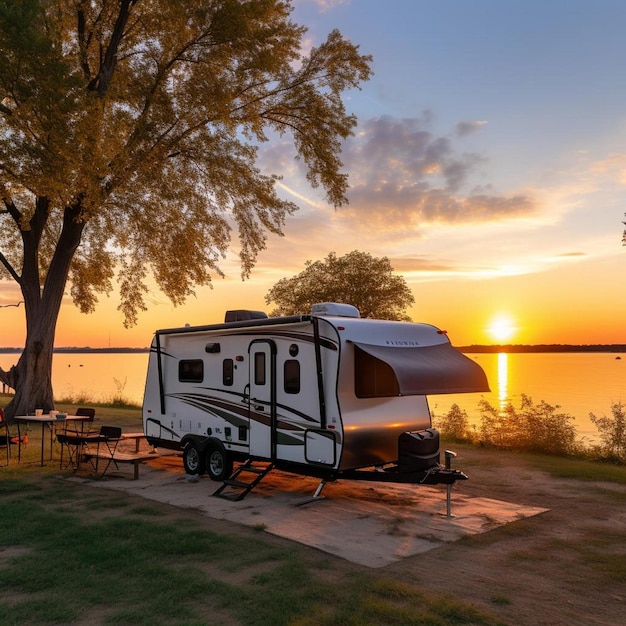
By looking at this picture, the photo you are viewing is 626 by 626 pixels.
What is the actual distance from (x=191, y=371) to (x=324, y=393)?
3805 millimetres

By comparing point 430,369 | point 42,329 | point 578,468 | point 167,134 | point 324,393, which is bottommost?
point 578,468

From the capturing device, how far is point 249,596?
18.1ft

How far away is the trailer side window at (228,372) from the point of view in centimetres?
1078

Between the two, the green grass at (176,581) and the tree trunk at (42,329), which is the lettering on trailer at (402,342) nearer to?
the green grass at (176,581)

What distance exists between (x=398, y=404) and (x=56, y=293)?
45.4ft

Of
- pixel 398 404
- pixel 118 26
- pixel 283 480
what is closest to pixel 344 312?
pixel 398 404

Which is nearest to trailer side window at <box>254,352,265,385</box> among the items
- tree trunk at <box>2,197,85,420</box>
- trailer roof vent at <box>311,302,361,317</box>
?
trailer roof vent at <box>311,302,361,317</box>

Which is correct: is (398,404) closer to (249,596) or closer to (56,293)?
(249,596)

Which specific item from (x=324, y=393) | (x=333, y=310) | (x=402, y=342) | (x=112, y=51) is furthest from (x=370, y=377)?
(x=112, y=51)

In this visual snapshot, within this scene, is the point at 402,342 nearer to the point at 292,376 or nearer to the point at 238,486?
the point at 292,376

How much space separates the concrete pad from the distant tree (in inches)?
856

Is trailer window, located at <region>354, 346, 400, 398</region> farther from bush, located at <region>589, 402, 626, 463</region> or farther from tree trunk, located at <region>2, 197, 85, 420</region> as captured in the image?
tree trunk, located at <region>2, 197, 85, 420</region>

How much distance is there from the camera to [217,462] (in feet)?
36.2

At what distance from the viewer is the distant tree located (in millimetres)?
32875
